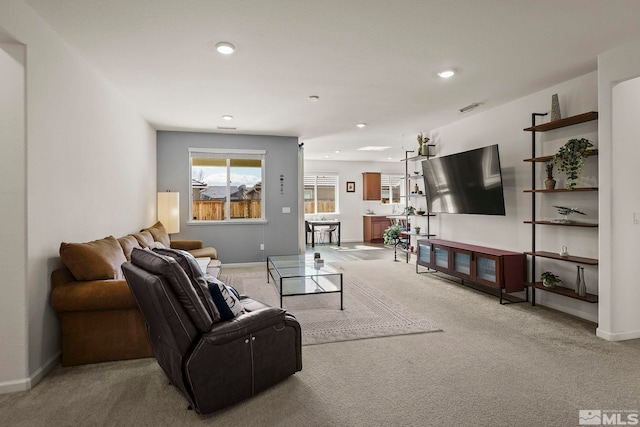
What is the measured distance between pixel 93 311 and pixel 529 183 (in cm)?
479

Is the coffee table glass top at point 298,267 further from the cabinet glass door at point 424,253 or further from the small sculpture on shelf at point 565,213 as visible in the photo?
the small sculpture on shelf at point 565,213

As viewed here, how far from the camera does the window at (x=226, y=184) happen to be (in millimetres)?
6703

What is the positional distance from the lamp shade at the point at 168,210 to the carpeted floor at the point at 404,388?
3459mm

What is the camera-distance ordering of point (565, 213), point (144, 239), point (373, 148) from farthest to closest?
point (373, 148) < point (144, 239) < point (565, 213)

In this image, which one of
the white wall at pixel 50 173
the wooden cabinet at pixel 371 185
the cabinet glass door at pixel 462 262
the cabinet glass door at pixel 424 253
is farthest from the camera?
the wooden cabinet at pixel 371 185

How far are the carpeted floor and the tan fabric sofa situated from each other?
4.3 inches

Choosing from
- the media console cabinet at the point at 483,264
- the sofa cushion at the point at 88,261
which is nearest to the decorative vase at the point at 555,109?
the media console cabinet at the point at 483,264

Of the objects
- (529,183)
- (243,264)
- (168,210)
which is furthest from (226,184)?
(529,183)

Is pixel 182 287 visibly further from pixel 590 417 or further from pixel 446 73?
pixel 446 73

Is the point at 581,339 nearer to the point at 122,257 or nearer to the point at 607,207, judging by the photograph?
the point at 607,207

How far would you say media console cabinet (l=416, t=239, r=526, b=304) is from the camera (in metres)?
4.18

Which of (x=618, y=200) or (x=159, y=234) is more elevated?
(x=618, y=200)

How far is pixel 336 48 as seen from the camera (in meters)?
3.03

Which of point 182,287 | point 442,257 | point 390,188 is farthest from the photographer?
point 390,188
